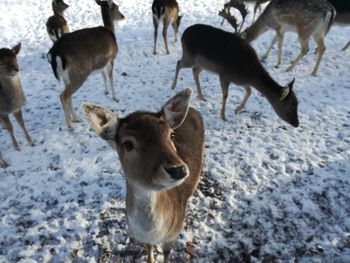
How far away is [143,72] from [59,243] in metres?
5.66

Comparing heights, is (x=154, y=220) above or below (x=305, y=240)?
above

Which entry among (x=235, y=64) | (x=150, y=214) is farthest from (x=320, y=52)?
(x=150, y=214)

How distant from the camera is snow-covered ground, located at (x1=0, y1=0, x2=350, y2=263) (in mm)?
4438

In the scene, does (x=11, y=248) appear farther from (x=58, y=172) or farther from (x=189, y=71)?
(x=189, y=71)

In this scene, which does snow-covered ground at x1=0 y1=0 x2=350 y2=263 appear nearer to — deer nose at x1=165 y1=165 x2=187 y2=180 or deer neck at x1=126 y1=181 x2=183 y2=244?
deer neck at x1=126 y1=181 x2=183 y2=244

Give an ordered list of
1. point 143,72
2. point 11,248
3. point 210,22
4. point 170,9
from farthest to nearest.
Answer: point 210,22 → point 170,9 → point 143,72 → point 11,248

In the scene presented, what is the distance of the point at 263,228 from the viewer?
4695mm

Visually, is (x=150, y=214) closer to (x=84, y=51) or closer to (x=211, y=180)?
(x=211, y=180)

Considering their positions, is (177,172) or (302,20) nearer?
(177,172)

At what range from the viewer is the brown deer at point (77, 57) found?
20.6 ft

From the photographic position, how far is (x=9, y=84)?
5.87m

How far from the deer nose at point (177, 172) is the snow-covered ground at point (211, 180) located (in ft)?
7.66

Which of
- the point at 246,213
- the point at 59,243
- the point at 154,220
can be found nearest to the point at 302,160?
the point at 246,213

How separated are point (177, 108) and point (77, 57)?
3.96m
